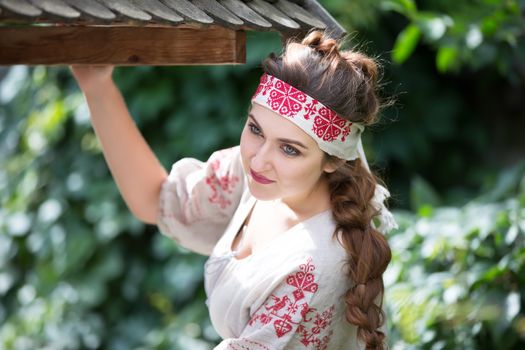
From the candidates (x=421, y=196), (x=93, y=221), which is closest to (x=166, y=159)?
(x=93, y=221)

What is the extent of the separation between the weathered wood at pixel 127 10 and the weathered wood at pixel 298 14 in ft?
1.59

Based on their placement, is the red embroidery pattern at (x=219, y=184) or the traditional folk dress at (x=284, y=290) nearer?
the traditional folk dress at (x=284, y=290)

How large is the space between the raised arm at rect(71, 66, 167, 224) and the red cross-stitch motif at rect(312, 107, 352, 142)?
552 mm

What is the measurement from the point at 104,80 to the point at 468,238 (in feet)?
4.31

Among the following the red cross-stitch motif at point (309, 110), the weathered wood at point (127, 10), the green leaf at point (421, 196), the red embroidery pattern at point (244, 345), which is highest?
the weathered wood at point (127, 10)

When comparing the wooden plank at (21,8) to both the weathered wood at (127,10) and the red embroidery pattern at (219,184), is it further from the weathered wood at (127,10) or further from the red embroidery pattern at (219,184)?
the red embroidery pattern at (219,184)

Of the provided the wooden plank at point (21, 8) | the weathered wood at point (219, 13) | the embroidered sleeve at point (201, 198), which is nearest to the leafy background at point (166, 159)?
the embroidered sleeve at point (201, 198)

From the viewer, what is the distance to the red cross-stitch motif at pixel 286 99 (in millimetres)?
1802

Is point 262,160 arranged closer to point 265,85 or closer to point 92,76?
point 265,85

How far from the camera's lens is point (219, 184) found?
223 cm

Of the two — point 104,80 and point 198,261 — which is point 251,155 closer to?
point 104,80

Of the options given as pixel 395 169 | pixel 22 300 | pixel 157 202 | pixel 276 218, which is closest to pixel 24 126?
pixel 22 300

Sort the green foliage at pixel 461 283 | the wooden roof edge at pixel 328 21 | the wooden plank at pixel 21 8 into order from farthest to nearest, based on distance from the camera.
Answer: the green foliage at pixel 461 283, the wooden roof edge at pixel 328 21, the wooden plank at pixel 21 8

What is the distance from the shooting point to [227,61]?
1.89 metres
